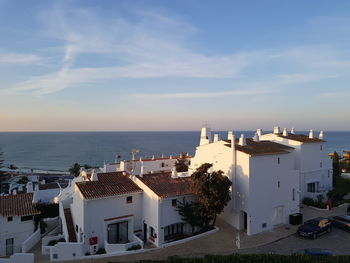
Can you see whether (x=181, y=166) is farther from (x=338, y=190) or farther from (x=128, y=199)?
(x=338, y=190)

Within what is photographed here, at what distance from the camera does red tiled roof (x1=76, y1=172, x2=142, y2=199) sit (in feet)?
74.8

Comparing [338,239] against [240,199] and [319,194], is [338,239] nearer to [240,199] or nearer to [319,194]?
[240,199]

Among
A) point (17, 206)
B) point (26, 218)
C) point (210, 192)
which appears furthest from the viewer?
point (17, 206)

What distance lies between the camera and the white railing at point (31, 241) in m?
23.2

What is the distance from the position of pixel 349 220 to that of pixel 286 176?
6.41 m

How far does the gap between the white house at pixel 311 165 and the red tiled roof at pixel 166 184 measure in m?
15.0

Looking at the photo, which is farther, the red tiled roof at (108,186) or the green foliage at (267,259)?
the red tiled roof at (108,186)

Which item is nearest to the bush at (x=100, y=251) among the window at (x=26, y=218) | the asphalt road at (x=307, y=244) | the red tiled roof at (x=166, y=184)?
the red tiled roof at (x=166, y=184)

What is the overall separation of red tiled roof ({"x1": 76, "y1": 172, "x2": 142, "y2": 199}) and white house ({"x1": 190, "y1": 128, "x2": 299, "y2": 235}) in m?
9.49

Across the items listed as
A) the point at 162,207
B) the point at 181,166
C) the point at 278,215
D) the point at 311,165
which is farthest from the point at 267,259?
the point at 181,166

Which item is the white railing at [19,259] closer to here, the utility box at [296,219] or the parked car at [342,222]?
the utility box at [296,219]

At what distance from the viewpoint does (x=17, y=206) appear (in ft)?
84.8

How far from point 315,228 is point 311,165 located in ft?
41.0

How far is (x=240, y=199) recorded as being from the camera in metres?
24.3
